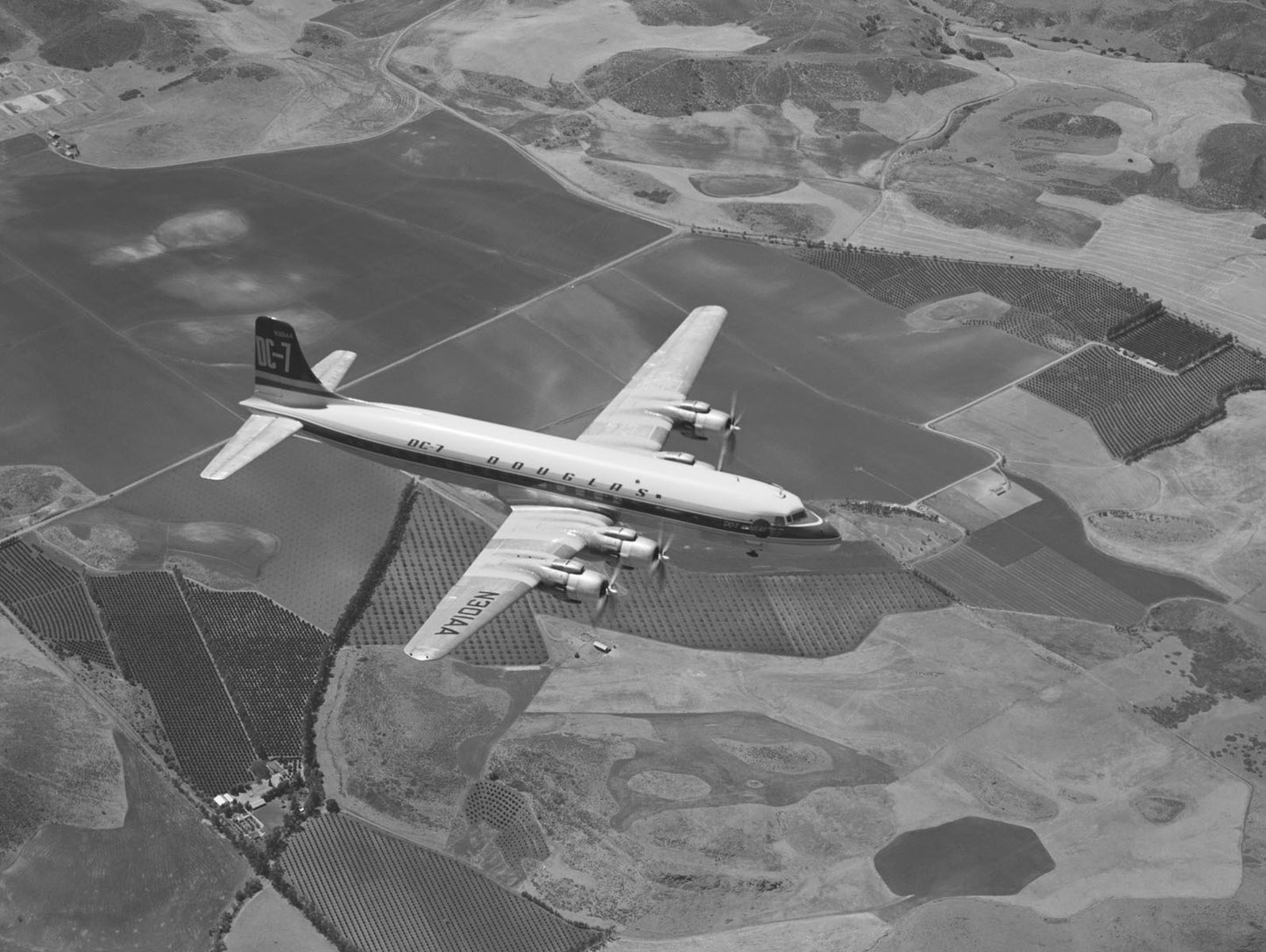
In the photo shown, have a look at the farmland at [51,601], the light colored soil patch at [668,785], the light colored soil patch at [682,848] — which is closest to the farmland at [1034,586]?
the light colored soil patch at [682,848]

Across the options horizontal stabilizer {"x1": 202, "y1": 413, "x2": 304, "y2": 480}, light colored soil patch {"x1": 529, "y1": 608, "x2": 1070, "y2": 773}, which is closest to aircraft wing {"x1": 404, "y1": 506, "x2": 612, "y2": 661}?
light colored soil patch {"x1": 529, "y1": 608, "x2": 1070, "y2": 773}

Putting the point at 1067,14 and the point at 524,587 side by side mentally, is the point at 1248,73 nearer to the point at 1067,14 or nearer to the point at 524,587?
the point at 1067,14

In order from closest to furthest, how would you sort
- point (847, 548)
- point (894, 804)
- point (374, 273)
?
point (894, 804), point (847, 548), point (374, 273)

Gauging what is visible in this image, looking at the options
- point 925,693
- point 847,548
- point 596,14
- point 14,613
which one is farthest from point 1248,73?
point 14,613

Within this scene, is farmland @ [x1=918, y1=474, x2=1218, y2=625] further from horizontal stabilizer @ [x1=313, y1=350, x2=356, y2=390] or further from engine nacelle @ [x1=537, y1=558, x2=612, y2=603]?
horizontal stabilizer @ [x1=313, y1=350, x2=356, y2=390]

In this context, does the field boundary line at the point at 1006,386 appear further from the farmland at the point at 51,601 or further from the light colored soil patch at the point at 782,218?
the farmland at the point at 51,601
